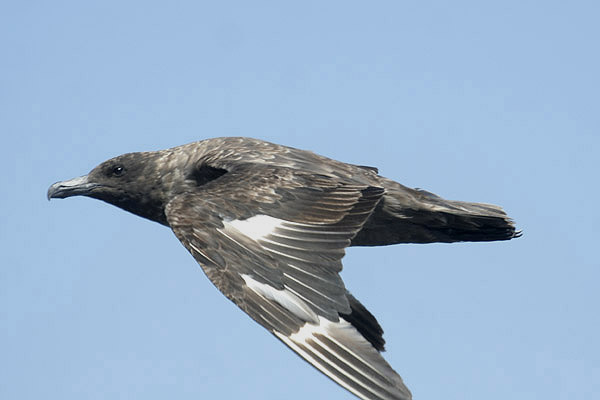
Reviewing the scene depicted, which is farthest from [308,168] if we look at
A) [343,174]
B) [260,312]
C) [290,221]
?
[260,312]

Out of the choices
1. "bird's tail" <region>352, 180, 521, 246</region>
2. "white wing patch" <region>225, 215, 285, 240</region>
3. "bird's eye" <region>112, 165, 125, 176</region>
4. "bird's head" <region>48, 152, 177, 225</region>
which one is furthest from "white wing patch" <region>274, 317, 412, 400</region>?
"bird's eye" <region>112, 165, 125, 176</region>

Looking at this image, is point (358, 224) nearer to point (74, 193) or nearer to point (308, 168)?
point (308, 168)

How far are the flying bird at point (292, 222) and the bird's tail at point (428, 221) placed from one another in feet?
0.04

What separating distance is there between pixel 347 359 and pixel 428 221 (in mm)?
2765

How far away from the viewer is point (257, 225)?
9648 millimetres

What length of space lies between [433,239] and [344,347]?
9.06ft

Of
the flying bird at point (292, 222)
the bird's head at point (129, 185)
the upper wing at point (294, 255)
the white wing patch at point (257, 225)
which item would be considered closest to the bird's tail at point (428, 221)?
the flying bird at point (292, 222)

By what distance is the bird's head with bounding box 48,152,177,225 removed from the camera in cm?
1160

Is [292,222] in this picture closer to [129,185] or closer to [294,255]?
[294,255]

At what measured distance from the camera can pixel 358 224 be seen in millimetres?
9523

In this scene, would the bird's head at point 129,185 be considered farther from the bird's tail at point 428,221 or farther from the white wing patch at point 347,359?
the white wing patch at point 347,359

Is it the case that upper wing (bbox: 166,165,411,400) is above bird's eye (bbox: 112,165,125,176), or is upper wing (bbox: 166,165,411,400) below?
below

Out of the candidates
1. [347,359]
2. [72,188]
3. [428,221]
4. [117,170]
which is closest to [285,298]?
[347,359]

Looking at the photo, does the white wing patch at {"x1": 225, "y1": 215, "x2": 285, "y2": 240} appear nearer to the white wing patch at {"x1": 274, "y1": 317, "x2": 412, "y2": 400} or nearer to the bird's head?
the white wing patch at {"x1": 274, "y1": 317, "x2": 412, "y2": 400}
